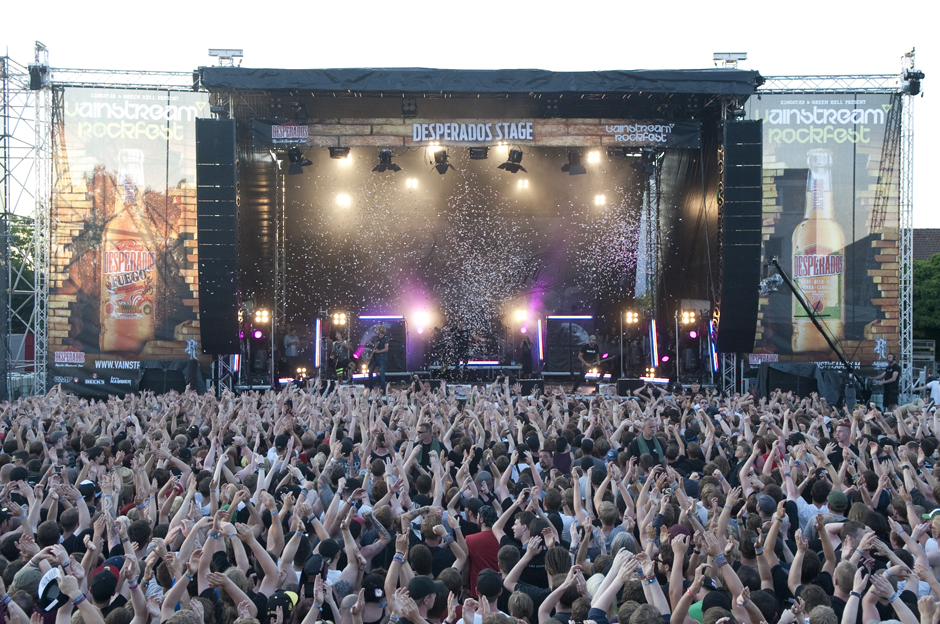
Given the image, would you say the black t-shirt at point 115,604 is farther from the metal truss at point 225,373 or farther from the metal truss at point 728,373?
the metal truss at point 728,373

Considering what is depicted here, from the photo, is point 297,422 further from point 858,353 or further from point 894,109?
point 894,109

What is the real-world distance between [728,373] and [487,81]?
6.27 metres

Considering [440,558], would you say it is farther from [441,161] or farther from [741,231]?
[441,161]

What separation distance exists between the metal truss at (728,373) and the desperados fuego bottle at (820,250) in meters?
1.46

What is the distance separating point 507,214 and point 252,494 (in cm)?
1366

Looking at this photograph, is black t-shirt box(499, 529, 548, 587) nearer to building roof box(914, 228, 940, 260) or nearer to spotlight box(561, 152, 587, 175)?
spotlight box(561, 152, 587, 175)

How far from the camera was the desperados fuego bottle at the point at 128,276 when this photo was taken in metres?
13.4

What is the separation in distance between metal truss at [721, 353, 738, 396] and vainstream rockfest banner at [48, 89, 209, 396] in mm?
8773

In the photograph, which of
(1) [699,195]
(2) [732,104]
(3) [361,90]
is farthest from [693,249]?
(3) [361,90]

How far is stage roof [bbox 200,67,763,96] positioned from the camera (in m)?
11.5

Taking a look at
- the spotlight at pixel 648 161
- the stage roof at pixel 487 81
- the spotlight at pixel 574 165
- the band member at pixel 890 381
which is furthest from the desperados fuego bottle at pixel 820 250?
the spotlight at pixel 574 165

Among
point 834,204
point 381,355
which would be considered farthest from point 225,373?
point 834,204

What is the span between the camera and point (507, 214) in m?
17.7

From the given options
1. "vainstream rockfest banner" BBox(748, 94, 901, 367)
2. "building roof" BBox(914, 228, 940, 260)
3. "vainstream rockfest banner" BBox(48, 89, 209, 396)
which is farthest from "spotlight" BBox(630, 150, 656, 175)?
"building roof" BBox(914, 228, 940, 260)
